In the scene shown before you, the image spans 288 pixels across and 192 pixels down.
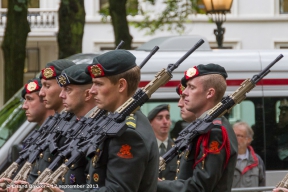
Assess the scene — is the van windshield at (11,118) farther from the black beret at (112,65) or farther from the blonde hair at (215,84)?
the black beret at (112,65)

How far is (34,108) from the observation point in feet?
28.6

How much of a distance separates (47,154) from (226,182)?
4.64 feet

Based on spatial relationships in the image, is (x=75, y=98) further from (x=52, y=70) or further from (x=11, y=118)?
(x=11, y=118)

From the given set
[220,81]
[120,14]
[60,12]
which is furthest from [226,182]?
[120,14]

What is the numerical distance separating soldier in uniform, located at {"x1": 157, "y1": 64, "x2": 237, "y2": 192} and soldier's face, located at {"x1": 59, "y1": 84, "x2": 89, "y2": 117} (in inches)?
29.3

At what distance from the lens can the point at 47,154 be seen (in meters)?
7.38

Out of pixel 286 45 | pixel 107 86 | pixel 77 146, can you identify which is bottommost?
pixel 286 45

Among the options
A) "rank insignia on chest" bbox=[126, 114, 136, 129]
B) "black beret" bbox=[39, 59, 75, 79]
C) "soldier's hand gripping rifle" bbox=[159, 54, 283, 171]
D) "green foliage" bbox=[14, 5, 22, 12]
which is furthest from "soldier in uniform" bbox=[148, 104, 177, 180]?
"green foliage" bbox=[14, 5, 22, 12]

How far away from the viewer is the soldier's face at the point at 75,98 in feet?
23.6

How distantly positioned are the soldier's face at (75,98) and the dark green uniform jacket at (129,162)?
1383mm

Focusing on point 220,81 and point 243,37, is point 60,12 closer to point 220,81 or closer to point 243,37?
point 220,81

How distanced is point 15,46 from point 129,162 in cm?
1053

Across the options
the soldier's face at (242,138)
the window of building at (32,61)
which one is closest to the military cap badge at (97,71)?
the soldier's face at (242,138)

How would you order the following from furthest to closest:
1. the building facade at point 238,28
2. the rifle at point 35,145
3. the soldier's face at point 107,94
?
the building facade at point 238,28 → the rifle at point 35,145 → the soldier's face at point 107,94
